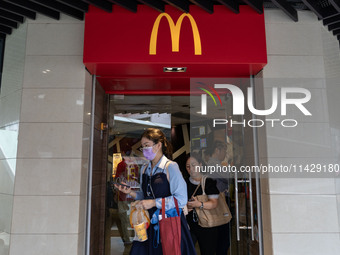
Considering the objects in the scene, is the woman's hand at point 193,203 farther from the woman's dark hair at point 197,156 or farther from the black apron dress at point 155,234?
the woman's dark hair at point 197,156

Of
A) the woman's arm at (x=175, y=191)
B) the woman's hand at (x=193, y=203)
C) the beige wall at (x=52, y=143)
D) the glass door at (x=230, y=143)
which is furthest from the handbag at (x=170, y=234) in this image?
→ the beige wall at (x=52, y=143)

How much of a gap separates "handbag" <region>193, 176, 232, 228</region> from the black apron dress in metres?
0.34

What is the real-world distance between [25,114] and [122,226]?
1.64m

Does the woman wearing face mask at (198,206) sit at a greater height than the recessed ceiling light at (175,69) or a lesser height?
lesser

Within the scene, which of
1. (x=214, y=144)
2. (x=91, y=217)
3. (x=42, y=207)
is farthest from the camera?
(x=214, y=144)

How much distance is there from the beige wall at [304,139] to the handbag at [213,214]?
0.50 m

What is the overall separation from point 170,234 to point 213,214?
0.70 m

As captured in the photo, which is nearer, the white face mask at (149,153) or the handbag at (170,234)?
the handbag at (170,234)

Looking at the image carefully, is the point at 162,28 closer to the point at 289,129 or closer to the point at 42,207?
the point at 289,129

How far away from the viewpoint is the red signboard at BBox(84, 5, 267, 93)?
2.96 metres

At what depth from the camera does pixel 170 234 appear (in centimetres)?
288

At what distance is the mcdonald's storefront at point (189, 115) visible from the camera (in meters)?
2.90

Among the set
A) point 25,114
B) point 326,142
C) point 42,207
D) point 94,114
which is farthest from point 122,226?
point 326,142

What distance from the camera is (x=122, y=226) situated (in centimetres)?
346
